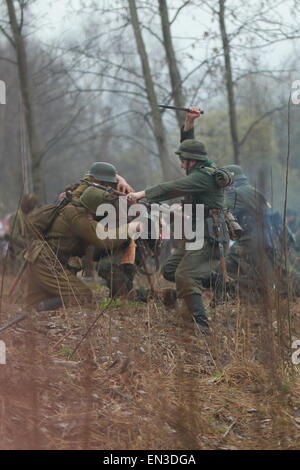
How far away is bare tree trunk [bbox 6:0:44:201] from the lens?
11570 mm

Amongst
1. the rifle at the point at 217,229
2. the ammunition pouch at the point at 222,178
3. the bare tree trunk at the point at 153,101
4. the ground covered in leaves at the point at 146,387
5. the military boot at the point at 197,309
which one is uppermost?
the bare tree trunk at the point at 153,101

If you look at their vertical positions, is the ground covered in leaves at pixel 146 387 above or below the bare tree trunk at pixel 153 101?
below

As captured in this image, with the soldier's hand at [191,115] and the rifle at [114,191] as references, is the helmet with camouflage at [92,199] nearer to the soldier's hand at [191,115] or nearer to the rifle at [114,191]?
the rifle at [114,191]

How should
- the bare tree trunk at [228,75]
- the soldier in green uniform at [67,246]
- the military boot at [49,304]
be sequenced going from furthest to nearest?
the bare tree trunk at [228,75], the military boot at [49,304], the soldier in green uniform at [67,246]

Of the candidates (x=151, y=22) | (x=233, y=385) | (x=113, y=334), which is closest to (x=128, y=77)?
(x=151, y=22)

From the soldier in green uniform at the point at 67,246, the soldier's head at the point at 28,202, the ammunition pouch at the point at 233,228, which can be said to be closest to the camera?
A: the ammunition pouch at the point at 233,228

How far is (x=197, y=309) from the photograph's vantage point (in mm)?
6641

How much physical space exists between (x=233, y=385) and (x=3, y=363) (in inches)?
64.9

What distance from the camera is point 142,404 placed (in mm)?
4531

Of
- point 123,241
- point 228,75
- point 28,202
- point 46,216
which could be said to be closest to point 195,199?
point 123,241

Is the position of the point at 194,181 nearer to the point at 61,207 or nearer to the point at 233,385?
the point at 61,207

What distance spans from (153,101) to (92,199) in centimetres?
438

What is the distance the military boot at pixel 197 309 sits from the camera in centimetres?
656

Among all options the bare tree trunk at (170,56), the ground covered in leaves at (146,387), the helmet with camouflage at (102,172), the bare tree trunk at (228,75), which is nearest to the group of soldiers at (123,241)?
the helmet with camouflage at (102,172)
